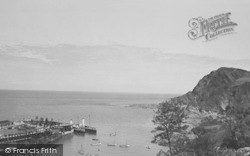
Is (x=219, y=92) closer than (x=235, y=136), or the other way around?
(x=235, y=136)

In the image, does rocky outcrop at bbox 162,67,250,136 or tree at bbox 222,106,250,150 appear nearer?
tree at bbox 222,106,250,150

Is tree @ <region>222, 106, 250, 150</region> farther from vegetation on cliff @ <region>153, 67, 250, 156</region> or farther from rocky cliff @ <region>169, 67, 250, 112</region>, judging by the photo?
rocky cliff @ <region>169, 67, 250, 112</region>

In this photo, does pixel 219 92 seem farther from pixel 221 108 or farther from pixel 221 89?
pixel 221 108

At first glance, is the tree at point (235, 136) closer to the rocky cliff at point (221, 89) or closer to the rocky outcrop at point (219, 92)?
the rocky outcrop at point (219, 92)

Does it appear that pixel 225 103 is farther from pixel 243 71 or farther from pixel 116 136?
pixel 116 136

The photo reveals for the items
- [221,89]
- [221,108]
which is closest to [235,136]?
[221,108]

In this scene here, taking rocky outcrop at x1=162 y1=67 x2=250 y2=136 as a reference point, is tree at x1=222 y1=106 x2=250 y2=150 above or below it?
below

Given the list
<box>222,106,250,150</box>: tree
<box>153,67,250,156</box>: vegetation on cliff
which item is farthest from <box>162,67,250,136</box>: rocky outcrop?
<box>222,106,250,150</box>: tree

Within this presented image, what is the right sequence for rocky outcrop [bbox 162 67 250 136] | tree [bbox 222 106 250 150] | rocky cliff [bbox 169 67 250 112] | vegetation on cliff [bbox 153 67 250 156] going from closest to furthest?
1. tree [bbox 222 106 250 150]
2. vegetation on cliff [bbox 153 67 250 156]
3. rocky outcrop [bbox 162 67 250 136]
4. rocky cliff [bbox 169 67 250 112]

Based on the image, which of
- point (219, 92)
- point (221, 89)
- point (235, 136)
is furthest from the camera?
point (221, 89)

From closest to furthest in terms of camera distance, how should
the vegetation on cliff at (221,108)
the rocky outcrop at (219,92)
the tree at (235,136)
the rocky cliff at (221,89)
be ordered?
the tree at (235,136) → the vegetation on cliff at (221,108) → the rocky outcrop at (219,92) → the rocky cliff at (221,89)

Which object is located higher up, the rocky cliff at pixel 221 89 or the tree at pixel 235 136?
the rocky cliff at pixel 221 89

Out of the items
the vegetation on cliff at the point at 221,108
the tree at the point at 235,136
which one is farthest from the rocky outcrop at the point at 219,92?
the tree at the point at 235,136

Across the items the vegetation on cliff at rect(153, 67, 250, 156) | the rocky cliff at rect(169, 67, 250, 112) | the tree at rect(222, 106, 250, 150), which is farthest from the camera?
the rocky cliff at rect(169, 67, 250, 112)
